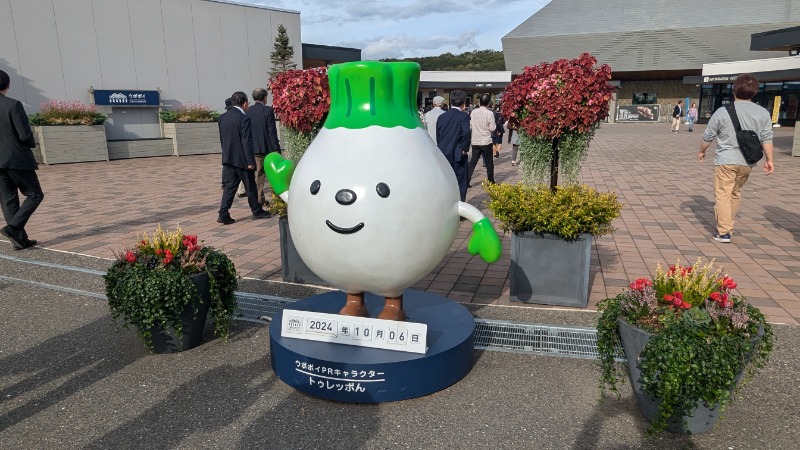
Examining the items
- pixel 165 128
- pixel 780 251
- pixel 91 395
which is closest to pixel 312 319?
pixel 91 395

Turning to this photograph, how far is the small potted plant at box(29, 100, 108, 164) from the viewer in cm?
1445

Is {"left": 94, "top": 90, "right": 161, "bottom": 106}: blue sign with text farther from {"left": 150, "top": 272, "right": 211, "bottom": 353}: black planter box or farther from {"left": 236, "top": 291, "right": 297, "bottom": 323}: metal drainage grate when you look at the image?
{"left": 150, "top": 272, "right": 211, "bottom": 353}: black planter box

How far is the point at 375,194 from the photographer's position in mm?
2939

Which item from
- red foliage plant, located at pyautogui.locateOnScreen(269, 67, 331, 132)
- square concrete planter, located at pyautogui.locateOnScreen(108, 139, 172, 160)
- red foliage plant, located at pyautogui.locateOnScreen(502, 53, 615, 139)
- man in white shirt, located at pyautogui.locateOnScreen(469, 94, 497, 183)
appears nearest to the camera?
red foliage plant, located at pyautogui.locateOnScreen(502, 53, 615, 139)

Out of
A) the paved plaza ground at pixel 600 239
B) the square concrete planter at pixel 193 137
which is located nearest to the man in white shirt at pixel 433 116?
the paved plaza ground at pixel 600 239

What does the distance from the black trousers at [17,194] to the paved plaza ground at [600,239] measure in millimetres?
531

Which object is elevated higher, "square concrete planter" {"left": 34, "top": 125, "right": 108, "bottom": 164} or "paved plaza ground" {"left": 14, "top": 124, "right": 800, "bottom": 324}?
"square concrete planter" {"left": 34, "top": 125, "right": 108, "bottom": 164}

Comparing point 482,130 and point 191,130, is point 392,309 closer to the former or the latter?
point 482,130

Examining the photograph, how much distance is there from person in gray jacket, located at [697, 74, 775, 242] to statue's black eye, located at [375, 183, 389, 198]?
4395mm

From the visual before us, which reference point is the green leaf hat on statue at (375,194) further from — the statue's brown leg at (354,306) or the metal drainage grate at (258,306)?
the metal drainage grate at (258,306)

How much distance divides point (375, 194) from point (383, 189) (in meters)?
0.05

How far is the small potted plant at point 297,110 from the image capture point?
5.21m

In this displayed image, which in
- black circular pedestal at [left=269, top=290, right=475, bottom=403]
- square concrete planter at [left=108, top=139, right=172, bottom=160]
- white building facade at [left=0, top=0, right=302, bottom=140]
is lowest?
black circular pedestal at [left=269, top=290, right=475, bottom=403]

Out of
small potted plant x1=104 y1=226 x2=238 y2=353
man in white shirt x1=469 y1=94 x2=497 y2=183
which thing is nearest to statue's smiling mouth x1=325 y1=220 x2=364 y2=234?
small potted plant x1=104 y1=226 x2=238 y2=353
